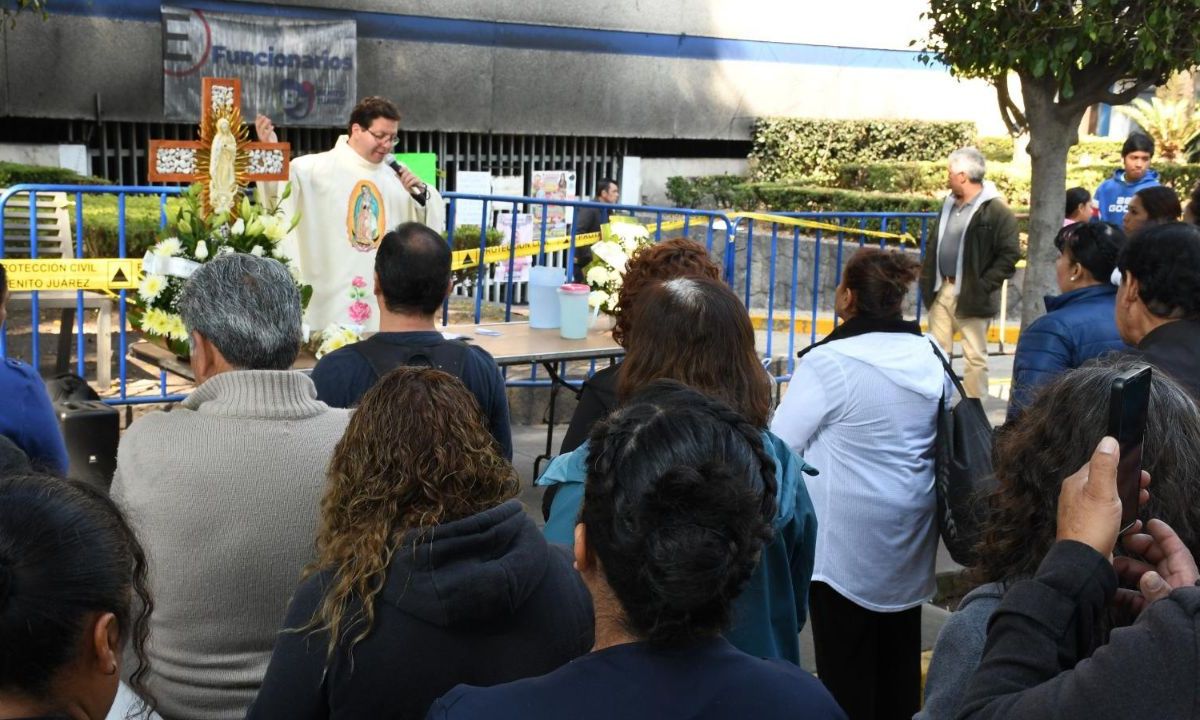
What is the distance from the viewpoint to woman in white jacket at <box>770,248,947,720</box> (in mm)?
3922

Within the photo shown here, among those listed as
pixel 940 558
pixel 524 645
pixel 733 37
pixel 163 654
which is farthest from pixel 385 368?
pixel 733 37

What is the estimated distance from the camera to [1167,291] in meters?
3.59

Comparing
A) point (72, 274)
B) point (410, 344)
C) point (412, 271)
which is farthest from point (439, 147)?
point (410, 344)

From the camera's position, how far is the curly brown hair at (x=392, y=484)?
221cm

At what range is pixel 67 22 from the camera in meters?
13.7

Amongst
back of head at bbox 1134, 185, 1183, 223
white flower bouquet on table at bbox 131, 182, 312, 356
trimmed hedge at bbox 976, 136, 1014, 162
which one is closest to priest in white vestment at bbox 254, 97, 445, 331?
white flower bouquet on table at bbox 131, 182, 312, 356

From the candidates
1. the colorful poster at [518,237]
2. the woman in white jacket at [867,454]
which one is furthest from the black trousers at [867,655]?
the colorful poster at [518,237]

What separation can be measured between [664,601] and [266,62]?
14.1 m

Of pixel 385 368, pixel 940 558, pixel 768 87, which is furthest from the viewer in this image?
pixel 768 87

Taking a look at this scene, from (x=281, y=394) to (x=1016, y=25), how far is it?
626cm

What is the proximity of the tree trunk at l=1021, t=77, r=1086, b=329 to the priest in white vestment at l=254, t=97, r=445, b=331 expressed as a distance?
158 inches

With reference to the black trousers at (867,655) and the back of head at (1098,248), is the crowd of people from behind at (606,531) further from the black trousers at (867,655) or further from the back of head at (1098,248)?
the back of head at (1098,248)

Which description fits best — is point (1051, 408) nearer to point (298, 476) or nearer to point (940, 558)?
point (298, 476)

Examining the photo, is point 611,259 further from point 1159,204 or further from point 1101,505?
point 1101,505
